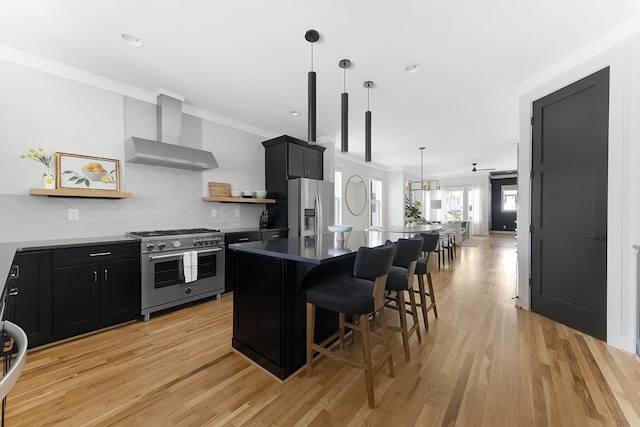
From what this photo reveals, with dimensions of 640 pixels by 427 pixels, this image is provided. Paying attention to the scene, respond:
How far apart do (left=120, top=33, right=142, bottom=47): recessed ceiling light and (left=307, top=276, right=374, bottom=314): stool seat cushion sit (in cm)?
262

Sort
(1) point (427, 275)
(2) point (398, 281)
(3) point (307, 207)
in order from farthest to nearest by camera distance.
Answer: (3) point (307, 207) → (1) point (427, 275) → (2) point (398, 281)

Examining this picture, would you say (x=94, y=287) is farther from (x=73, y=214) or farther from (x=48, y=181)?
(x=48, y=181)

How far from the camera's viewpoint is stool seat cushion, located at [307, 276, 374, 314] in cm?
168

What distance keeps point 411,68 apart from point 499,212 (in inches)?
447

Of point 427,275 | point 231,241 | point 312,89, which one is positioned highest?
point 312,89

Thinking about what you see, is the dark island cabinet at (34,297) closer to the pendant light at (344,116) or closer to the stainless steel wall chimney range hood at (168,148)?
the stainless steel wall chimney range hood at (168,148)

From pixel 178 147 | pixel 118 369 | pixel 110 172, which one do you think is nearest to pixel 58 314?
pixel 118 369

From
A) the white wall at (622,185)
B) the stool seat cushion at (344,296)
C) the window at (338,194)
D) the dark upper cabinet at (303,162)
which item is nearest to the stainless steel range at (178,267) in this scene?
the dark upper cabinet at (303,162)

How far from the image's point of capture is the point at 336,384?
1816 millimetres

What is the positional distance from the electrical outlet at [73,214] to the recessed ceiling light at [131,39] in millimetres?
1792

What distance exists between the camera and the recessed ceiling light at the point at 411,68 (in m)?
2.78

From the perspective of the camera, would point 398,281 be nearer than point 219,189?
Yes

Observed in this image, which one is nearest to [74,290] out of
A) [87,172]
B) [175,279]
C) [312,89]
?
[175,279]

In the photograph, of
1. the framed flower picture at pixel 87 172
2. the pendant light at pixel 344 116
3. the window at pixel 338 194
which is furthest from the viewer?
the window at pixel 338 194
